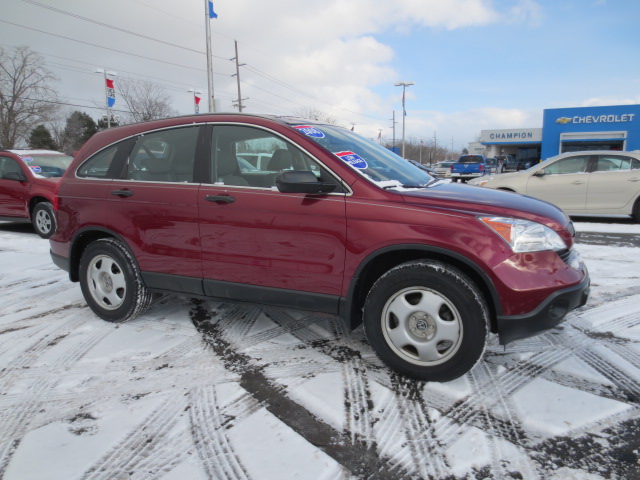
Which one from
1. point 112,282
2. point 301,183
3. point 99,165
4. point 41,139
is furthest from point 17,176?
point 41,139

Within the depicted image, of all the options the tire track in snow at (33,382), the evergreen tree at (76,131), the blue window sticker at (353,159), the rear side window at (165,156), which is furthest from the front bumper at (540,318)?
the evergreen tree at (76,131)

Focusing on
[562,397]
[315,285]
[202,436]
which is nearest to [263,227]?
[315,285]

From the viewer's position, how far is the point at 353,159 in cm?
294

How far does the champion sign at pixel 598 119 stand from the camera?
1291 inches

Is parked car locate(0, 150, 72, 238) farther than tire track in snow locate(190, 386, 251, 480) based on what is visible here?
Yes

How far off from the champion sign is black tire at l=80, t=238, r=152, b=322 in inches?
1516

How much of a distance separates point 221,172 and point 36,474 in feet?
6.97

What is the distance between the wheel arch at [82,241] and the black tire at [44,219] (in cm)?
497

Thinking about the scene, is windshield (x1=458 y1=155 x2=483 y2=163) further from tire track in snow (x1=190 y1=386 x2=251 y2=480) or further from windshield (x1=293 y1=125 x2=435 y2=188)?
tire track in snow (x1=190 y1=386 x2=251 y2=480)

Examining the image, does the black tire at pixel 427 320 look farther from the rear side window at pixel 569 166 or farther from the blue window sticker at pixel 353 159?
the rear side window at pixel 569 166

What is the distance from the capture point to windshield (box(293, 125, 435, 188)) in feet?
9.53

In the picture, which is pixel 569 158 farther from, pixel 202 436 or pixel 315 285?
pixel 202 436

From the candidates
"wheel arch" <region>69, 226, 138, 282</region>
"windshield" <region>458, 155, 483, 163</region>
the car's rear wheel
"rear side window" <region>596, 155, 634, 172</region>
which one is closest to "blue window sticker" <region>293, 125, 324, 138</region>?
"wheel arch" <region>69, 226, 138, 282</region>

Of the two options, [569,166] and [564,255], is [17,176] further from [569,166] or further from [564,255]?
[569,166]
